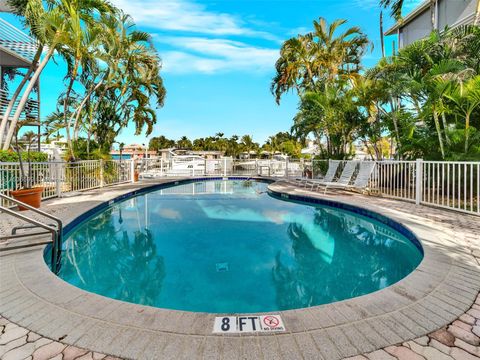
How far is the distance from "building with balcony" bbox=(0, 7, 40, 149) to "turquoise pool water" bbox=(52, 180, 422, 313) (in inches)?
453

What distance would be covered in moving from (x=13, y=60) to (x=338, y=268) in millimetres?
17980

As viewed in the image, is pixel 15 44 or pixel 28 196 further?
pixel 15 44

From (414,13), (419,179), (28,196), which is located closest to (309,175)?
(419,179)

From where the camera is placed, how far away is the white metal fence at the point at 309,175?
5.73m

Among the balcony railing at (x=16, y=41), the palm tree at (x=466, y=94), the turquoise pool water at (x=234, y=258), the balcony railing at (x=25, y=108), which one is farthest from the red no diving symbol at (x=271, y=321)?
the balcony railing at (x=16, y=41)

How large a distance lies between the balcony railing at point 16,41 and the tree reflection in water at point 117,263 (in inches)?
530

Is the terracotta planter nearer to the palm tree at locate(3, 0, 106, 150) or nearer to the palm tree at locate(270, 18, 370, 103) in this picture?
the palm tree at locate(3, 0, 106, 150)

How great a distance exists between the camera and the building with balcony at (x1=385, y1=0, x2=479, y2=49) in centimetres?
1125

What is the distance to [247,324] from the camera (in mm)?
1796

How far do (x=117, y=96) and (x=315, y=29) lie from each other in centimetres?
1028

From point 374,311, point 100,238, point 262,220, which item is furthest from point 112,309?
point 262,220

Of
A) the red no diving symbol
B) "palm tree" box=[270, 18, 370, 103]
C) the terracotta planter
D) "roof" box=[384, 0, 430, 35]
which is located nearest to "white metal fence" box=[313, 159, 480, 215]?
"palm tree" box=[270, 18, 370, 103]

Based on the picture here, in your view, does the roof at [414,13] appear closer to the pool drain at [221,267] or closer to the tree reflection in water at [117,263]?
the pool drain at [221,267]

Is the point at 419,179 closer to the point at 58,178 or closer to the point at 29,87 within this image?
the point at 58,178
